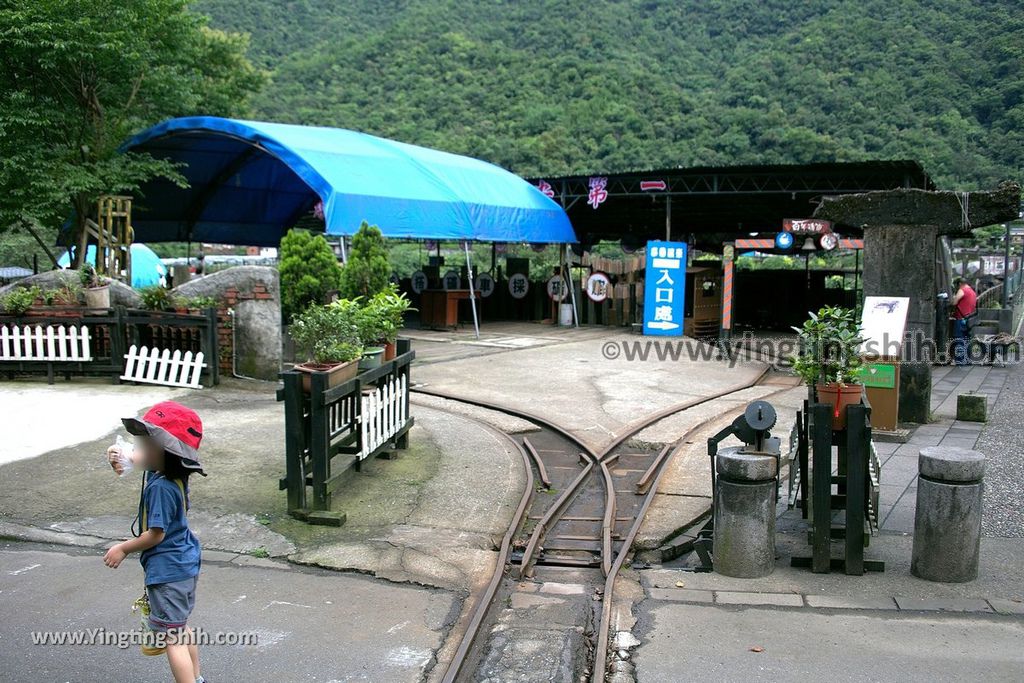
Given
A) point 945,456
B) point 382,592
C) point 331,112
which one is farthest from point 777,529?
point 331,112

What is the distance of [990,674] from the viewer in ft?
13.7

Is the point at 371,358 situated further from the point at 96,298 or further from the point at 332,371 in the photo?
the point at 96,298

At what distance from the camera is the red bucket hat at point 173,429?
3.50 metres

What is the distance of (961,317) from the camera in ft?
55.9

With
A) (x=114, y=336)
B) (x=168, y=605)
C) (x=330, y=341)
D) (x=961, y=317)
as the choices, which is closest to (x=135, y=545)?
(x=168, y=605)

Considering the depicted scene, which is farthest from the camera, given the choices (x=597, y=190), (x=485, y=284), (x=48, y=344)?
Result: (x=485, y=284)

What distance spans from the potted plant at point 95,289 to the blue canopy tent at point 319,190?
176 inches

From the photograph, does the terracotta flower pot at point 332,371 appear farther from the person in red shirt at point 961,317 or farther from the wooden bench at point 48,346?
the person in red shirt at point 961,317

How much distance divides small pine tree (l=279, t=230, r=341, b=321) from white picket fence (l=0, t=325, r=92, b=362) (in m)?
3.92

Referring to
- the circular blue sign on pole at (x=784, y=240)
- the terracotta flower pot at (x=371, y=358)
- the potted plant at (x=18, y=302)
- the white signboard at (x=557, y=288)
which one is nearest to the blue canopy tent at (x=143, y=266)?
the white signboard at (x=557, y=288)

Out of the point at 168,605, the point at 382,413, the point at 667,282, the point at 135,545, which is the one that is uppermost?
the point at 667,282

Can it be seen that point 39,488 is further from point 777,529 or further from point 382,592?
point 777,529

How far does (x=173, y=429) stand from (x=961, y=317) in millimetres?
16985

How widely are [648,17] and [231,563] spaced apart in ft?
241
